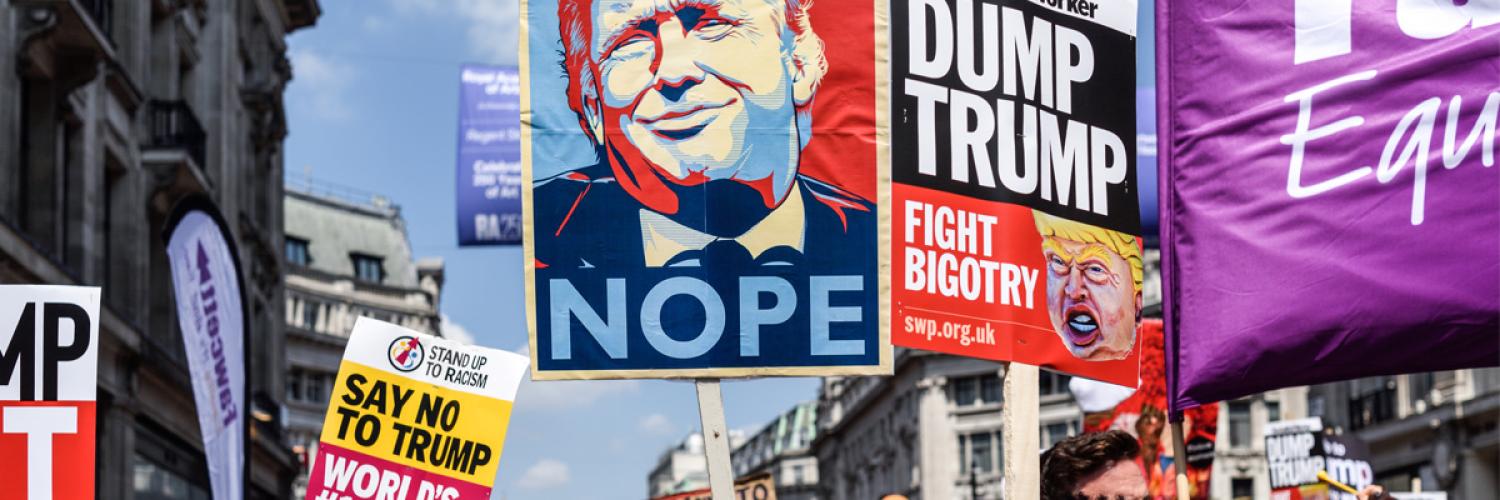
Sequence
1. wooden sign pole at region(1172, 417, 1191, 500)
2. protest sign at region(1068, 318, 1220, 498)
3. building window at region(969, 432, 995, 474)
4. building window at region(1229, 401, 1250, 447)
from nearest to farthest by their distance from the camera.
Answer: wooden sign pole at region(1172, 417, 1191, 500)
protest sign at region(1068, 318, 1220, 498)
building window at region(1229, 401, 1250, 447)
building window at region(969, 432, 995, 474)

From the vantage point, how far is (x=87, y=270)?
26.3m

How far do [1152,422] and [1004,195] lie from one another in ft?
29.7

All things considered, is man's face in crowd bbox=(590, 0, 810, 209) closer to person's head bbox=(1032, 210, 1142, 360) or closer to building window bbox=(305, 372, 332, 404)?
person's head bbox=(1032, 210, 1142, 360)

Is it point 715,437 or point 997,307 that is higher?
point 997,307

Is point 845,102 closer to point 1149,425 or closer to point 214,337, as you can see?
point 1149,425

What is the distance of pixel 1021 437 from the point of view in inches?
271

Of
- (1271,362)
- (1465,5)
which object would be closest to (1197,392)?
(1271,362)

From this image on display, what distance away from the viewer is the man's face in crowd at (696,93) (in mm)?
7453

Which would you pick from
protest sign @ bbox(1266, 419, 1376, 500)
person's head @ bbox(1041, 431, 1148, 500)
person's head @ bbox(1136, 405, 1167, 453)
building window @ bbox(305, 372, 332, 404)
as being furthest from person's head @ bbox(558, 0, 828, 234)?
building window @ bbox(305, 372, 332, 404)

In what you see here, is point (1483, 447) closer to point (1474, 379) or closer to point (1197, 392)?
point (1474, 379)

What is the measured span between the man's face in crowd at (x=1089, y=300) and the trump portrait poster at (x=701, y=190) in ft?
2.05

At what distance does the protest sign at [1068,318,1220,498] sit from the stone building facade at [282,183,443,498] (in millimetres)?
72792

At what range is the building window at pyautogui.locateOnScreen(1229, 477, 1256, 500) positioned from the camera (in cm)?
8294

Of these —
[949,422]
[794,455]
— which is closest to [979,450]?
[949,422]
